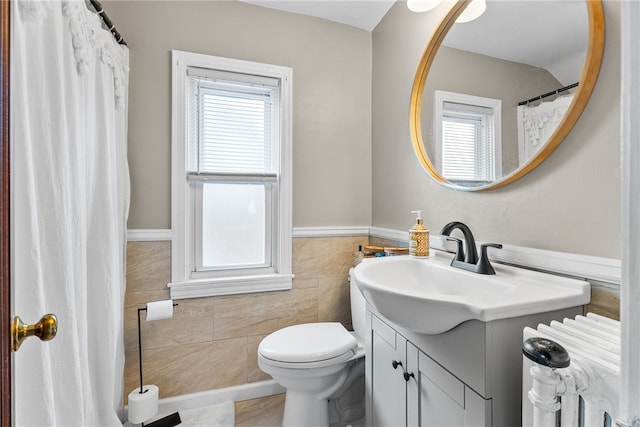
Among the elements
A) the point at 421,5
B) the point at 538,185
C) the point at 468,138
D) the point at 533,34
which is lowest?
the point at 538,185

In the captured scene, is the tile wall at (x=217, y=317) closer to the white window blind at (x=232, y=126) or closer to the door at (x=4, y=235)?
the white window blind at (x=232, y=126)

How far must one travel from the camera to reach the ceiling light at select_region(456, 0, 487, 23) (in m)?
1.22

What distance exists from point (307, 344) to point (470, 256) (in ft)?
2.75

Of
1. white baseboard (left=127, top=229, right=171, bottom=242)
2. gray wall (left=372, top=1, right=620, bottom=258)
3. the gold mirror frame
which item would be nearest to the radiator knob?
gray wall (left=372, top=1, right=620, bottom=258)

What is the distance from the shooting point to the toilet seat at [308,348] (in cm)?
136

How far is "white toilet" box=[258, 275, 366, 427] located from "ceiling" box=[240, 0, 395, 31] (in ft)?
5.69

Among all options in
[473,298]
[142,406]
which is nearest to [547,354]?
[473,298]

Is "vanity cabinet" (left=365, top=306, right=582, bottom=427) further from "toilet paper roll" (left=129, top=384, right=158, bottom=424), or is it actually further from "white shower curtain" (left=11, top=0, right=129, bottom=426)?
"toilet paper roll" (left=129, top=384, right=158, bottom=424)

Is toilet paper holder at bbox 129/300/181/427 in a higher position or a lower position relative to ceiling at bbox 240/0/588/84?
lower

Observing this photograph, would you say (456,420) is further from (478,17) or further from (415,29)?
(415,29)

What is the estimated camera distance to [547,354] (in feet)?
1.75

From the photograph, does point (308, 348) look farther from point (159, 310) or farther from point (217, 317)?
point (159, 310)

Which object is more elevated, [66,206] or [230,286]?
[66,206]

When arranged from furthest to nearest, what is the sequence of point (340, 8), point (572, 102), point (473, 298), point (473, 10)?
point (340, 8), point (473, 10), point (572, 102), point (473, 298)
